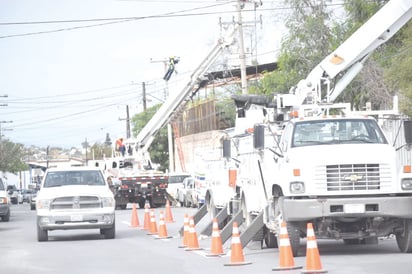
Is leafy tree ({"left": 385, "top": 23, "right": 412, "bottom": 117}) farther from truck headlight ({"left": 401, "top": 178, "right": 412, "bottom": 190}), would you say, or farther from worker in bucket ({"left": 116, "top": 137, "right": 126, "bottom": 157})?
worker in bucket ({"left": 116, "top": 137, "right": 126, "bottom": 157})

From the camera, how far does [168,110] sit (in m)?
52.2

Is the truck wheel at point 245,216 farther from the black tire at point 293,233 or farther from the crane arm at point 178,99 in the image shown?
the crane arm at point 178,99

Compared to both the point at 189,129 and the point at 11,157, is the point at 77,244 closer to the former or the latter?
the point at 189,129

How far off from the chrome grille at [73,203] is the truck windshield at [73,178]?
1200mm

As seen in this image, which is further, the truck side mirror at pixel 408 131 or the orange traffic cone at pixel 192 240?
the orange traffic cone at pixel 192 240

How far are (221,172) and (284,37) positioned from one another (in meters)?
20.5

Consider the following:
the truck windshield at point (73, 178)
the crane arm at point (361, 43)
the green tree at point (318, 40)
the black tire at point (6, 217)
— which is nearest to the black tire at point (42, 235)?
the truck windshield at point (73, 178)

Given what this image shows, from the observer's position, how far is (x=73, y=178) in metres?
26.8

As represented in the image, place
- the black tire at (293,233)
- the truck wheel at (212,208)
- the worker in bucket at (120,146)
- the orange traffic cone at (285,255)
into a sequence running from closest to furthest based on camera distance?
the orange traffic cone at (285,255)
the black tire at (293,233)
the truck wheel at (212,208)
the worker in bucket at (120,146)

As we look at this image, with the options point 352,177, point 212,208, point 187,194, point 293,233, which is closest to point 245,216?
point 293,233

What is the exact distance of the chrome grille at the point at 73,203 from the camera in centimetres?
2531

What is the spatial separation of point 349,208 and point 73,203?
9.96 metres

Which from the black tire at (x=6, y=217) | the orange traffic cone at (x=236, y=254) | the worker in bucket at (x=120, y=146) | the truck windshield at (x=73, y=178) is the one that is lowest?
the orange traffic cone at (x=236, y=254)

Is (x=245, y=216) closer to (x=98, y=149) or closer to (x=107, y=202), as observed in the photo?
(x=107, y=202)
